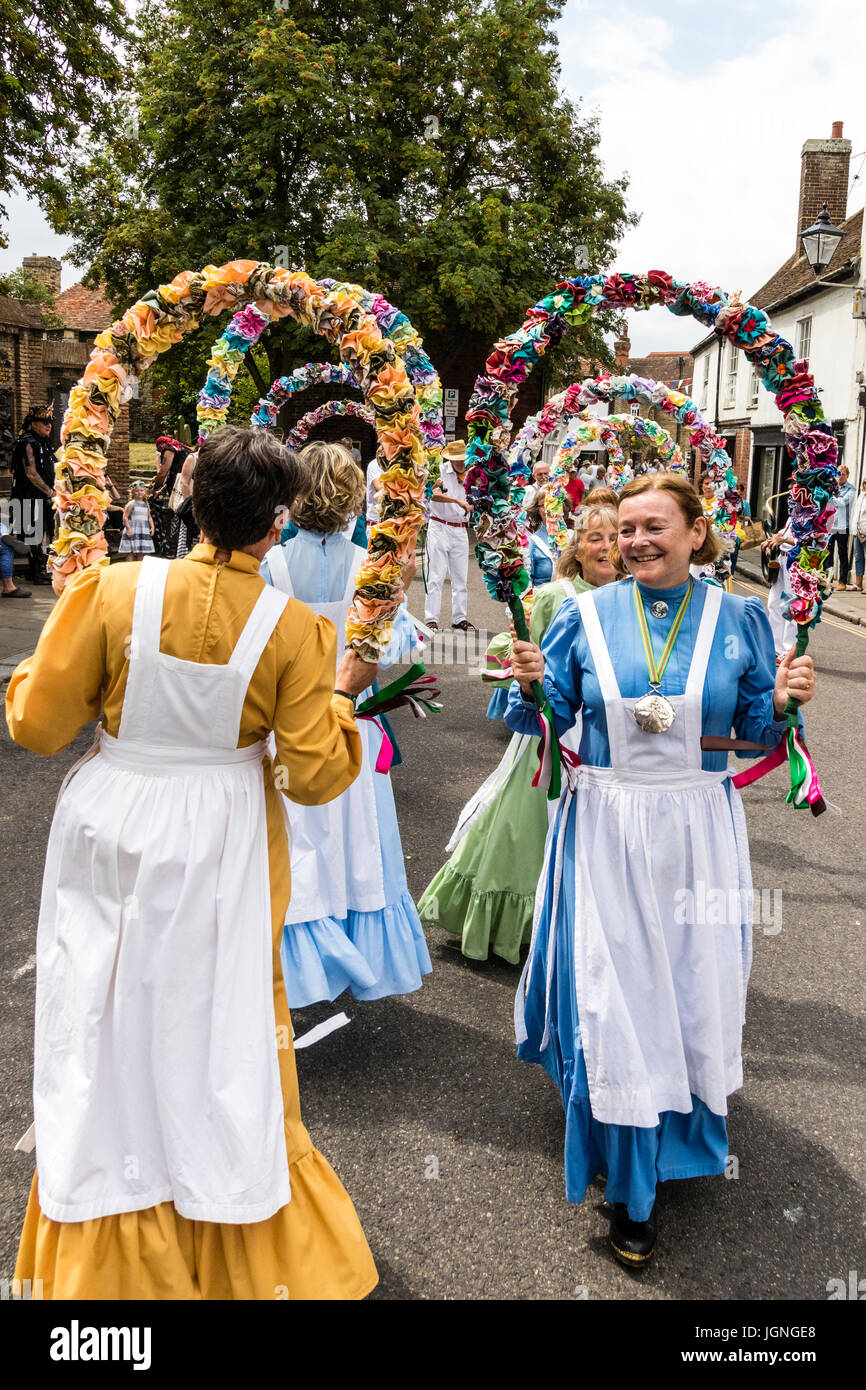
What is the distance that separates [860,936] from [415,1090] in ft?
8.04

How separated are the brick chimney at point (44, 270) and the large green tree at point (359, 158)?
31.9 meters

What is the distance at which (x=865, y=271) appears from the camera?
19.5 m

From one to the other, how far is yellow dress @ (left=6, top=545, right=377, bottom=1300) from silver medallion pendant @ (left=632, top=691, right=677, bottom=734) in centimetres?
88

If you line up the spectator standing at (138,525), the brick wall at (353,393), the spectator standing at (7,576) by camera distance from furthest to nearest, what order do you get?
the brick wall at (353,393)
the spectator standing at (138,525)
the spectator standing at (7,576)

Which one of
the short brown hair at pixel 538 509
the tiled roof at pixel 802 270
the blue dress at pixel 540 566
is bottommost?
the blue dress at pixel 540 566

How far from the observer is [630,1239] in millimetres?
2840

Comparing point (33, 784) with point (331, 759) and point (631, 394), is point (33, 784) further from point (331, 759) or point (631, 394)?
point (331, 759)

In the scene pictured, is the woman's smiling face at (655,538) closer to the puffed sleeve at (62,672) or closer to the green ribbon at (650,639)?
the green ribbon at (650,639)

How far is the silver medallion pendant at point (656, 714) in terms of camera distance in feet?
9.51

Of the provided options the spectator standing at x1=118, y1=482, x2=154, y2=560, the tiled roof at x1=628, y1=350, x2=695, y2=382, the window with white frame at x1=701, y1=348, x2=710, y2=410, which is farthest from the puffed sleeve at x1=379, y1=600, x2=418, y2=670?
the tiled roof at x1=628, y1=350, x2=695, y2=382

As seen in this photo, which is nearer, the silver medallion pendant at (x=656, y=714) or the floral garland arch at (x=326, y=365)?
the silver medallion pendant at (x=656, y=714)

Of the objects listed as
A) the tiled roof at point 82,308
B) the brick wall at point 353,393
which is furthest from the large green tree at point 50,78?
the tiled roof at point 82,308

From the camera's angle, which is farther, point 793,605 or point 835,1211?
point 793,605
